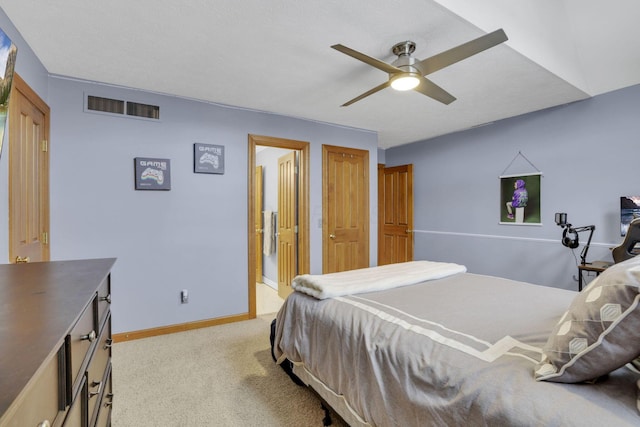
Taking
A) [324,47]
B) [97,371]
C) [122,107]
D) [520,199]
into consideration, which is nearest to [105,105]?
[122,107]

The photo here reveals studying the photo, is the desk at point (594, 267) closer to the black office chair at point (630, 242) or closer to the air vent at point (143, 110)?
the black office chair at point (630, 242)

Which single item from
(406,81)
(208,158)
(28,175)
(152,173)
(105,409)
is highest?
(406,81)

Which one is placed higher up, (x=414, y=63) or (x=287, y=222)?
(x=414, y=63)

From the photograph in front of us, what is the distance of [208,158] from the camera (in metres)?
3.29

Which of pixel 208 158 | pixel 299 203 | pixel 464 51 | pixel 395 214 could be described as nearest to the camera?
pixel 464 51

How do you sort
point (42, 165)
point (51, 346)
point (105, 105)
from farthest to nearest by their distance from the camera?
point (105, 105), point (42, 165), point (51, 346)

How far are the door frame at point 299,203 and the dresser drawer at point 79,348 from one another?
2.50 m

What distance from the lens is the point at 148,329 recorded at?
303 cm

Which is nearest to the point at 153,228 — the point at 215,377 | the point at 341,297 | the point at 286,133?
the point at 215,377

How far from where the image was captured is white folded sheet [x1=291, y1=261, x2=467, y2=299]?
6.34 ft

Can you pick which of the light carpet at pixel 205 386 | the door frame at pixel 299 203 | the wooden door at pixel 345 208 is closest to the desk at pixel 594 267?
the wooden door at pixel 345 208

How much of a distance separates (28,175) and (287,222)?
8.78ft

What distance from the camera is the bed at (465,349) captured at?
0.86 meters

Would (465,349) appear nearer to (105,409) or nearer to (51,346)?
(51,346)
